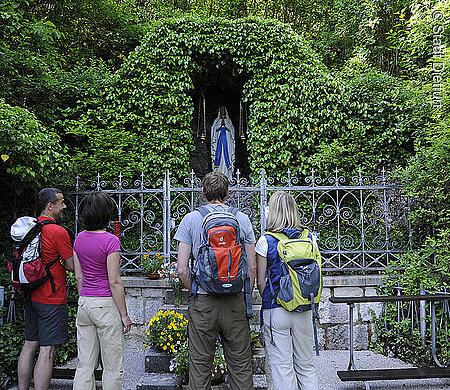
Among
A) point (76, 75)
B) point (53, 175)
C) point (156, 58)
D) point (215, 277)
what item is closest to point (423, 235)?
point (215, 277)

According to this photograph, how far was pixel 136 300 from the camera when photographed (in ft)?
16.4

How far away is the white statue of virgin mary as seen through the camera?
879 cm

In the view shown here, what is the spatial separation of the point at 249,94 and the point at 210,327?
6.13m

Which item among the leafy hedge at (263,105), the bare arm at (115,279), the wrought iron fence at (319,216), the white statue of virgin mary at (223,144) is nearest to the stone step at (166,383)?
the bare arm at (115,279)

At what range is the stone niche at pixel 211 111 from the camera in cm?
878

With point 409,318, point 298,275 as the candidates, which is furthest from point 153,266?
point 409,318

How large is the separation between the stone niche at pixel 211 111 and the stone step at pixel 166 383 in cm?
597

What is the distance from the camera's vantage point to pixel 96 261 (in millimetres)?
2750

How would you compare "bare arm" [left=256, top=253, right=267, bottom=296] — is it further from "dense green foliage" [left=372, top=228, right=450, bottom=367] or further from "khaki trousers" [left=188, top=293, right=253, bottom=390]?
"dense green foliage" [left=372, top=228, right=450, bottom=367]

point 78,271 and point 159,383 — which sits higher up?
point 78,271

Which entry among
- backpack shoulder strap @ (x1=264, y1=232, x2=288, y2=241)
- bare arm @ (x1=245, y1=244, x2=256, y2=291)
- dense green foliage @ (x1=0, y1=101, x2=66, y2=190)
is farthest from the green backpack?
dense green foliage @ (x1=0, y1=101, x2=66, y2=190)

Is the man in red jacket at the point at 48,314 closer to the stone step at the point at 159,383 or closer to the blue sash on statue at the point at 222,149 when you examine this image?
the stone step at the point at 159,383

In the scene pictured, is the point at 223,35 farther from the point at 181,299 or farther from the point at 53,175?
the point at 181,299

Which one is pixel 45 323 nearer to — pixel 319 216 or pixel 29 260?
pixel 29 260
